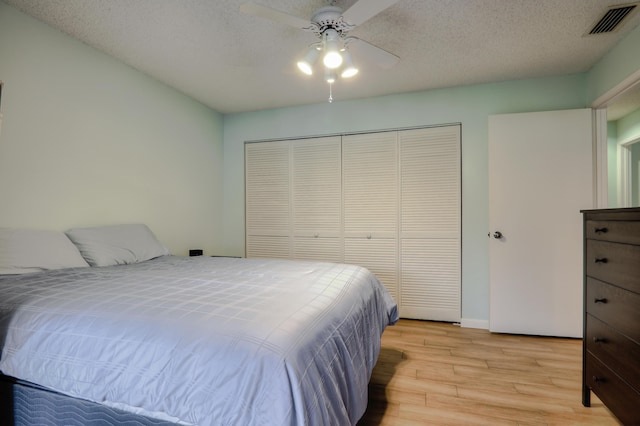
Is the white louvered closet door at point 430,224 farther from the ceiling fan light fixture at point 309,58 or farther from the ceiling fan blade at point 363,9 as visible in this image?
the ceiling fan blade at point 363,9

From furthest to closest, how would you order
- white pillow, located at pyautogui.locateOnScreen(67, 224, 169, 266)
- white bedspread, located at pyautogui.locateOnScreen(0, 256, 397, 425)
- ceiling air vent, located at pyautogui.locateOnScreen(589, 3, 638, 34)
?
white pillow, located at pyautogui.locateOnScreen(67, 224, 169, 266) < ceiling air vent, located at pyautogui.locateOnScreen(589, 3, 638, 34) < white bedspread, located at pyautogui.locateOnScreen(0, 256, 397, 425)

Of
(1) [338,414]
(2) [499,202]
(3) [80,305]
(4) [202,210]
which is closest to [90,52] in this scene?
(4) [202,210]

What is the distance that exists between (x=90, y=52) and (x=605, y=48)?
4.07 meters

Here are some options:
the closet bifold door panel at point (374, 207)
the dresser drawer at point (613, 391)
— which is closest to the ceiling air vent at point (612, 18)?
the closet bifold door panel at point (374, 207)

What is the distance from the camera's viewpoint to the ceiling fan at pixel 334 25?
1632 millimetres

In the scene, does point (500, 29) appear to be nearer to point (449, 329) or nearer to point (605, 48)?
point (605, 48)

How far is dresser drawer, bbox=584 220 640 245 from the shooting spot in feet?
4.61

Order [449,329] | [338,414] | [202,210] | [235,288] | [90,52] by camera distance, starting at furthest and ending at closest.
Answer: [202,210], [449,329], [90,52], [235,288], [338,414]

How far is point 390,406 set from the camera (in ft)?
5.85

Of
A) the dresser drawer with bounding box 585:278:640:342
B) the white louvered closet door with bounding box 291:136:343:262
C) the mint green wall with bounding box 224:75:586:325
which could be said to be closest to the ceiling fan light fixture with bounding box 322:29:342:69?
the mint green wall with bounding box 224:75:586:325

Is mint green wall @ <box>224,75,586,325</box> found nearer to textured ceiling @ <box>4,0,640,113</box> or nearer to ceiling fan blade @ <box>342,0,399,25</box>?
textured ceiling @ <box>4,0,640,113</box>

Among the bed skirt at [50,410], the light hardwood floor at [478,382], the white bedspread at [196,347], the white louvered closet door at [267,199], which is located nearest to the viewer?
the white bedspread at [196,347]

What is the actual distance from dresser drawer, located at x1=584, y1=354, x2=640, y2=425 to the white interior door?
1.20 meters

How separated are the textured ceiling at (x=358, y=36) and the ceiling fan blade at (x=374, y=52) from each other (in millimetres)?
233
